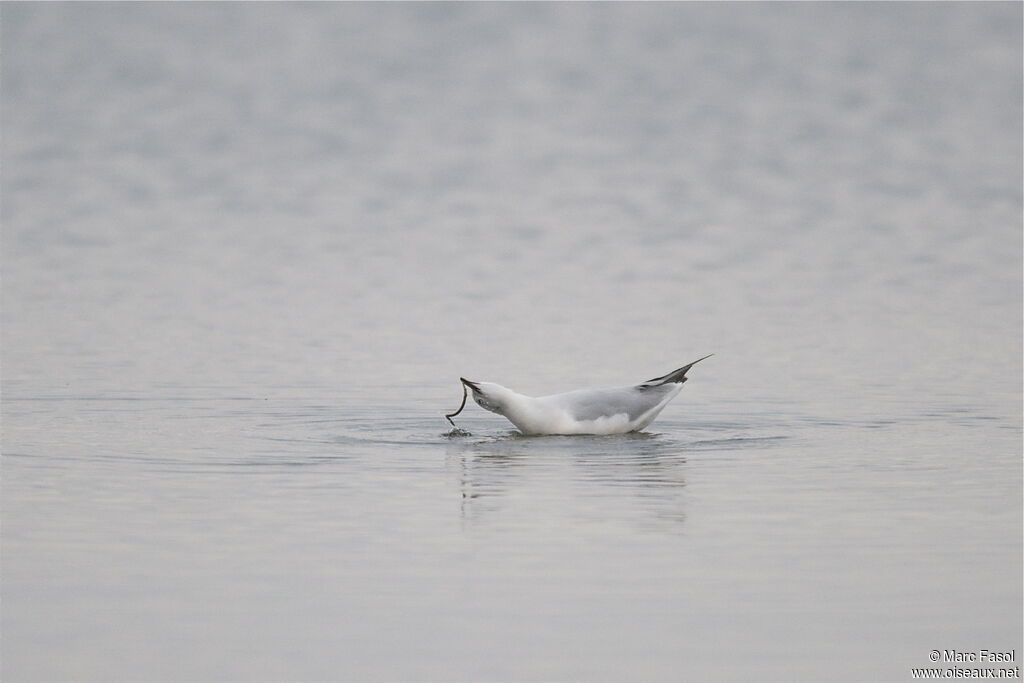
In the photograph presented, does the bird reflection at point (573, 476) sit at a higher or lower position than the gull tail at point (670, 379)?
lower

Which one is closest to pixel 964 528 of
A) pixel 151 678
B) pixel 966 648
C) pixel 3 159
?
pixel 966 648

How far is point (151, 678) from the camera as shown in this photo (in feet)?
24.8

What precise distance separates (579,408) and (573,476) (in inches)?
96.0

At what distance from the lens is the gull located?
14352 mm

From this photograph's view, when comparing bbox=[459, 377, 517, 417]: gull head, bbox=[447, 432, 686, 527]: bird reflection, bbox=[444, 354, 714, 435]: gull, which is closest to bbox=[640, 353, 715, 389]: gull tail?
bbox=[444, 354, 714, 435]: gull

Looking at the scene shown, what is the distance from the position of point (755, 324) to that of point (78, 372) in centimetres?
695

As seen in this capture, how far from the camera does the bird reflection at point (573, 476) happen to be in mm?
10734

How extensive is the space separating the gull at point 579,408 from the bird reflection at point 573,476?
0.28ft

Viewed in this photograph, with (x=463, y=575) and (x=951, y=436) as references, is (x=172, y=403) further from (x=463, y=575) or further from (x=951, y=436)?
(x=463, y=575)

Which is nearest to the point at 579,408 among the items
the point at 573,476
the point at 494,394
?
the point at 494,394

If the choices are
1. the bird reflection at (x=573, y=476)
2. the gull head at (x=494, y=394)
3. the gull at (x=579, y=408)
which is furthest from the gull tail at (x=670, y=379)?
the gull head at (x=494, y=394)

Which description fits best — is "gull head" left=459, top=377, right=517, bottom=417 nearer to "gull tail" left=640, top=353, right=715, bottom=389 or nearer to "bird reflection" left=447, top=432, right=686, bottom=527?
"bird reflection" left=447, top=432, right=686, bottom=527

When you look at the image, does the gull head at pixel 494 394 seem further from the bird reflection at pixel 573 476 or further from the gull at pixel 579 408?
the bird reflection at pixel 573 476

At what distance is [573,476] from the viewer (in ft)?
39.5
